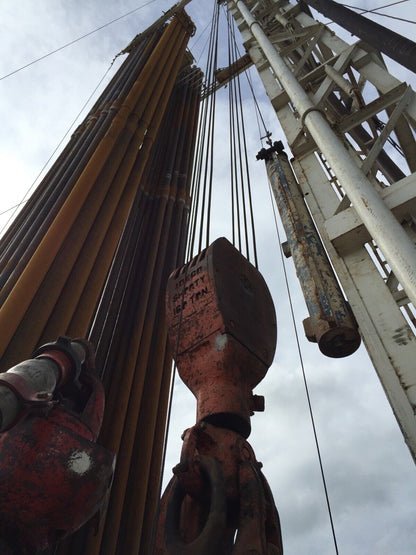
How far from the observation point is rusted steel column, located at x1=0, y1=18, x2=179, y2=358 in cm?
251

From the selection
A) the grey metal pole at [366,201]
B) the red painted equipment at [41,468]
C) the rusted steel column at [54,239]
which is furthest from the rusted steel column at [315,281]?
the rusted steel column at [54,239]

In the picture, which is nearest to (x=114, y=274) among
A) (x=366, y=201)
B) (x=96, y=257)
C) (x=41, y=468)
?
(x=96, y=257)

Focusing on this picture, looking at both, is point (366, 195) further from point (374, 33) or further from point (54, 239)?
point (54, 239)

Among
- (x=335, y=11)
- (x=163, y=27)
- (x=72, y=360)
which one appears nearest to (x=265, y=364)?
(x=72, y=360)

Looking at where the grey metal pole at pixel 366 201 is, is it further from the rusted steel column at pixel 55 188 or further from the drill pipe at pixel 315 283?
the rusted steel column at pixel 55 188

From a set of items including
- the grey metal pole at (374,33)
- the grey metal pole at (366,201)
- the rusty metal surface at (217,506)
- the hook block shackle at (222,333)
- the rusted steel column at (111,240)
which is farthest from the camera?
the rusted steel column at (111,240)

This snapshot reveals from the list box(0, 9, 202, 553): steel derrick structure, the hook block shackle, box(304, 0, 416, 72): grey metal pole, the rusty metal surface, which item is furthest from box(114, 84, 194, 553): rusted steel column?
box(304, 0, 416, 72): grey metal pole

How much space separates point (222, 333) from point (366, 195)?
1208 millimetres

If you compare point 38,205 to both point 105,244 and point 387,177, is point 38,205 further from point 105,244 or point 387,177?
point 387,177

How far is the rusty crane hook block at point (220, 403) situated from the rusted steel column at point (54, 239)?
5.06 feet

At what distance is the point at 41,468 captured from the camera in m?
1.21

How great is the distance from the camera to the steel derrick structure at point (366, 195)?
5.68ft

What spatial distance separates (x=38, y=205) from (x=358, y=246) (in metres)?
3.17

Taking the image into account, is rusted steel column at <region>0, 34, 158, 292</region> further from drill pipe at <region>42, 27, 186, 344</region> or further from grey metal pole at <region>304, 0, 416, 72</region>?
grey metal pole at <region>304, 0, 416, 72</region>
